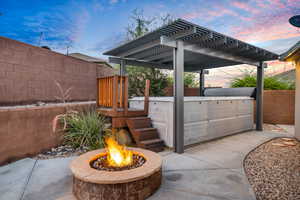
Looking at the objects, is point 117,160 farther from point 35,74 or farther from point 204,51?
point 35,74

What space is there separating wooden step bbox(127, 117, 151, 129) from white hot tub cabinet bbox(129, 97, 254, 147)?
175mm

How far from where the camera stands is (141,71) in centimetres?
800

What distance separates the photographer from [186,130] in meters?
3.94

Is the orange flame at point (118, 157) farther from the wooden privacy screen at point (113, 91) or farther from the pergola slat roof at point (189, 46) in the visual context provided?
the pergola slat roof at point (189, 46)

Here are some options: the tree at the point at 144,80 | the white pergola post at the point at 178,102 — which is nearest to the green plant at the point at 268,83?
the tree at the point at 144,80

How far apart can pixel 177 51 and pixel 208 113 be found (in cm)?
190

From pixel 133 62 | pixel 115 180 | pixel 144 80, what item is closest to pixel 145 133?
pixel 115 180

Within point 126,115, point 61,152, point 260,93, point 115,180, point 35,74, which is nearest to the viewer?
point 115,180

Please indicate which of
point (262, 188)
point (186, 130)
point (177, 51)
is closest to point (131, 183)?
point (262, 188)

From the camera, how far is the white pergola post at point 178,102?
3598 millimetres

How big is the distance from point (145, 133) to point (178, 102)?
101 centimetres

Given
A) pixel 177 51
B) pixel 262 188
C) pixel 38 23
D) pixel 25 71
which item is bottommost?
pixel 262 188

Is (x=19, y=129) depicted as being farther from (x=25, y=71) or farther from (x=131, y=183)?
(x=131, y=183)

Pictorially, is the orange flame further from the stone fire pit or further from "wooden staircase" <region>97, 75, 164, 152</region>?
"wooden staircase" <region>97, 75, 164, 152</region>
